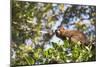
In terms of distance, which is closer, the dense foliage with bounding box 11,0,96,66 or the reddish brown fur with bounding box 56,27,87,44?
the dense foliage with bounding box 11,0,96,66

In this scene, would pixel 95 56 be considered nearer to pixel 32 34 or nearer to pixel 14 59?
pixel 32 34

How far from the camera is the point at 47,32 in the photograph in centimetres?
197

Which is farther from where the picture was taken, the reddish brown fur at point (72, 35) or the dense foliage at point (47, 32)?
the reddish brown fur at point (72, 35)

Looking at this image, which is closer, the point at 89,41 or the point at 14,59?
the point at 14,59

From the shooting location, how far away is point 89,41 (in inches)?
83.4

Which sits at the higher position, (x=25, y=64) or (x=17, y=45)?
(x=17, y=45)

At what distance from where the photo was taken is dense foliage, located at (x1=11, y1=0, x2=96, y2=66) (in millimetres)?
1883

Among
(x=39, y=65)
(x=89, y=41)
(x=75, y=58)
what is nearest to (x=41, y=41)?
(x=39, y=65)

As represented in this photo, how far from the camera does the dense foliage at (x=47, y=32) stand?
1.88m
